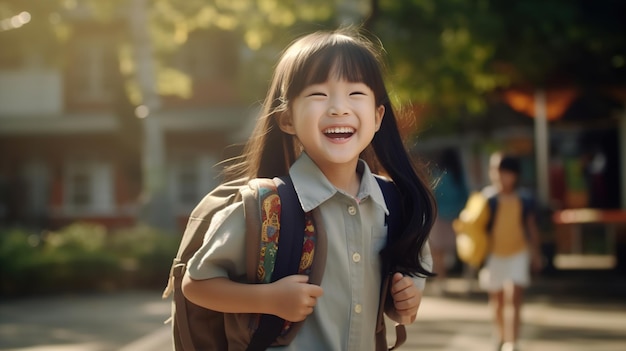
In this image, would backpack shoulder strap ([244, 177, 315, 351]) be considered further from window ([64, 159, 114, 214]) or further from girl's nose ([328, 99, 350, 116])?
window ([64, 159, 114, 214])

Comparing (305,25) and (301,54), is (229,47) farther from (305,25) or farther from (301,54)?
(301,54)

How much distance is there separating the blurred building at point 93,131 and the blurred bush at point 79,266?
1254 centimetres

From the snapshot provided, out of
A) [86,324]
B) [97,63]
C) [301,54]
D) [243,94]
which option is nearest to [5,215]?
[97,63]

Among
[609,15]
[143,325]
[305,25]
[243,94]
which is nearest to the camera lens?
[143,325]

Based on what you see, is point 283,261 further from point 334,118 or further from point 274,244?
point 334,118

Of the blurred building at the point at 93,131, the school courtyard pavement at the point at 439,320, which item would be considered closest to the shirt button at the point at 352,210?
the school courtyard pavement at the point at 439,320

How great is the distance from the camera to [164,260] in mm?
16969

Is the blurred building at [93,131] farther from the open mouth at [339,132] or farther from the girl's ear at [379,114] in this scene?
the open mouth at [339,132]

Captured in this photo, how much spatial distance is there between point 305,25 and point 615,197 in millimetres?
8139

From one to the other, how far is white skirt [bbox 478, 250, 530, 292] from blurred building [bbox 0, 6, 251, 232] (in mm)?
20743

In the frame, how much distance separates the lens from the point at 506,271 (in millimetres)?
9281

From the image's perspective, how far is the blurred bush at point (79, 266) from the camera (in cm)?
1655

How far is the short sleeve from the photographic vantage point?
3.05 m

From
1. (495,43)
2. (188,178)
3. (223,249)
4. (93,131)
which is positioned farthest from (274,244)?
(188,178)
